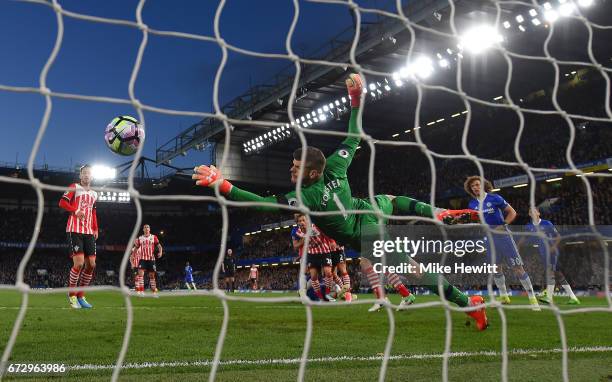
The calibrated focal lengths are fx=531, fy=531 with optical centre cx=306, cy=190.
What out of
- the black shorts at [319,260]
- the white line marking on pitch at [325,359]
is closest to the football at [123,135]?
the white line marking on pitch at [325,359]

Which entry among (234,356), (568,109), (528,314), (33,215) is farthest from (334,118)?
(33,215)

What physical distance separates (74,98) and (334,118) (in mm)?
24681

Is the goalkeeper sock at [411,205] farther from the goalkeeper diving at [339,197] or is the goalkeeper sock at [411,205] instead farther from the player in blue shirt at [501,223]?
the player in blue shirt at [501,223]

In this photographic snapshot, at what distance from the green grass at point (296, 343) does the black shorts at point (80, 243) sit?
0.98 m

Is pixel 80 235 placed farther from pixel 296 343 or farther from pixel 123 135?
pixel 296 343

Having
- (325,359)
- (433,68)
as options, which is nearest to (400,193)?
(433,68)

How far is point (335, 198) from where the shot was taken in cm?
444

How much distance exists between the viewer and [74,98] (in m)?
2.00

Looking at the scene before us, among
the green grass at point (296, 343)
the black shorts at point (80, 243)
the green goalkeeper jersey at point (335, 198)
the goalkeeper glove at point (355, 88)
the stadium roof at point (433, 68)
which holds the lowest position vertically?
the green grass at point (296, 343)

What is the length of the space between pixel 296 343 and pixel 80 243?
444 cm

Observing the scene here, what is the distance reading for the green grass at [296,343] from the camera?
10.3ft

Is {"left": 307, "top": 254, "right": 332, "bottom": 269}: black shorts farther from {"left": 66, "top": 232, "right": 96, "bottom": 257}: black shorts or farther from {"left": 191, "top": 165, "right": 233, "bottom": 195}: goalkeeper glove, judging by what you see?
{"left": 191, "top": 165, "right": 233, "bottom": 195}: goalkeeper glove

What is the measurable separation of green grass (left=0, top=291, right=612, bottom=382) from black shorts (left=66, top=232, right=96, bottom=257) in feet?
3.22

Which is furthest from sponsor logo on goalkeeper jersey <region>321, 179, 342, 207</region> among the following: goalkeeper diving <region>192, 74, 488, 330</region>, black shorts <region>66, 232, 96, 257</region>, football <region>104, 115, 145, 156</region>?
black shorts <region>66, 232, 96, 257</region>
